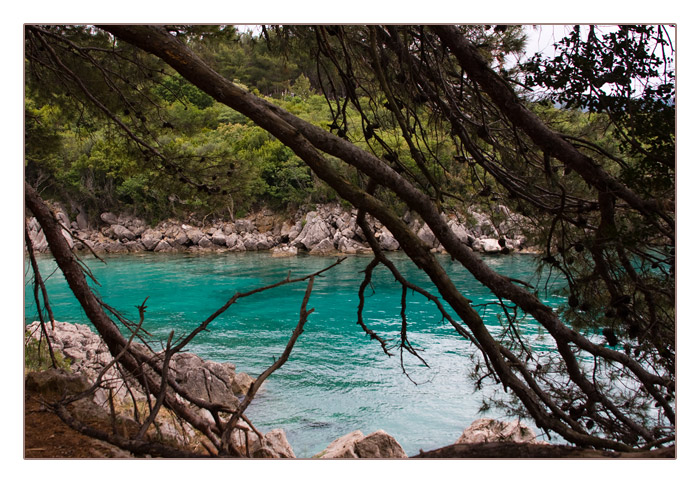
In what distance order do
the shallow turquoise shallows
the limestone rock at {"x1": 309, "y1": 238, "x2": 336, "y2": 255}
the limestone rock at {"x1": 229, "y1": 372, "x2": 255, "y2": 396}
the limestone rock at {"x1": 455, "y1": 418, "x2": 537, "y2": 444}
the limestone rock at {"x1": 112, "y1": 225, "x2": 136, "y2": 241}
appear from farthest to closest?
1. the limestone rock at {"x1": 309, "y1": 238, "x2": 336, "y2": 255}
2. the limestone rock at {"x1": 112, "y1": 225, "x2": 136, "y2": 241}
3. the limestone rock at {"x1": 229, "y1": 372, "x2": 255, "y2": 396}
4. the shallow turquoise shallows
5. the limestone rock at {"x1": 455, "y1": 418, "x2": 537, "y2": 444}

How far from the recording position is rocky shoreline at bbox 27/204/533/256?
1794 millimetres

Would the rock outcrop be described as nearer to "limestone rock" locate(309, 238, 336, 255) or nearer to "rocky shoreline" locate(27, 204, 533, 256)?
"rocky shoreline" locate(27, 204, 533, 256)

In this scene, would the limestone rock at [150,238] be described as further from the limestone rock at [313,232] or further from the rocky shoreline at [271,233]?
the limestone rock at [313,232]

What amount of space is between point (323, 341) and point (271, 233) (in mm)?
5836

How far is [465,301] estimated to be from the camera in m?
0.97

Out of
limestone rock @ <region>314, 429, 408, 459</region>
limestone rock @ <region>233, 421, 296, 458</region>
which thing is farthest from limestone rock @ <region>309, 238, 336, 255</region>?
limestone rock @ <region>314, 429, 408, 459</region>

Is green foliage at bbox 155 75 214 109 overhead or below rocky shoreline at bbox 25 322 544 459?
overhead

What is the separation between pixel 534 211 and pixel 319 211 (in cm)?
893

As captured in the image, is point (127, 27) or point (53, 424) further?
point (53, 424)

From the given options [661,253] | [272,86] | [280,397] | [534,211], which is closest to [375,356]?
[280,397]

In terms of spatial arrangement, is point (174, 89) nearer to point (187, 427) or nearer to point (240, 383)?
point (187, 427)

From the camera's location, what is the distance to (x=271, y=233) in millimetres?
9648

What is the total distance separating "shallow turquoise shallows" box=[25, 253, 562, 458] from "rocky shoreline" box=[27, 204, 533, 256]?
21 centimetres
